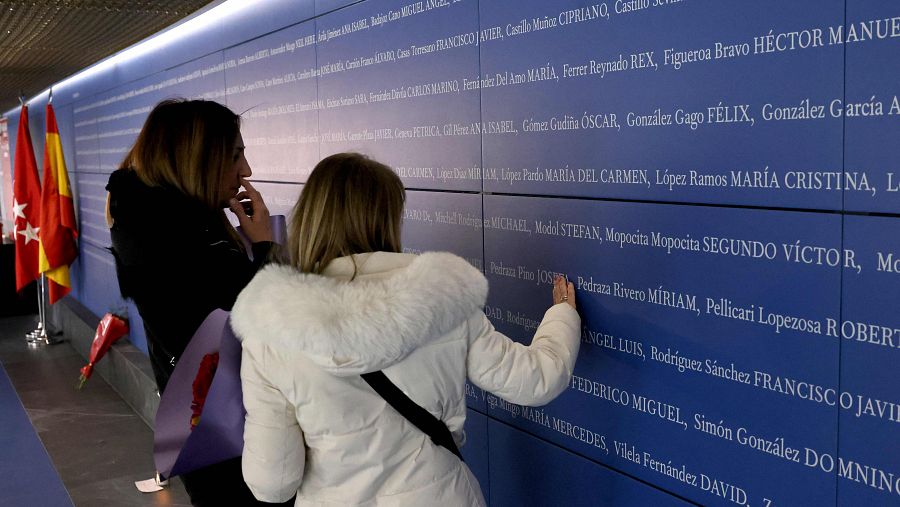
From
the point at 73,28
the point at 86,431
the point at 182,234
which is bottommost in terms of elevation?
the point at 86,431

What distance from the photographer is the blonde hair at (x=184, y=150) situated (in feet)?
8.18

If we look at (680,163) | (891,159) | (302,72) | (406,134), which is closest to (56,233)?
(302,72)

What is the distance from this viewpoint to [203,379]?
216cm

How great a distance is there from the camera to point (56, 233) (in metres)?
8.93

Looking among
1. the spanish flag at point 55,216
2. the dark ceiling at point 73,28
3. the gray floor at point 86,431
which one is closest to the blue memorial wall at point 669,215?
the dark ceiling at point 73,28

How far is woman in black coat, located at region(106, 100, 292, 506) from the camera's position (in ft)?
7.98

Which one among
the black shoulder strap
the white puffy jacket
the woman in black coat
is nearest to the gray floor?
the woman in black coat

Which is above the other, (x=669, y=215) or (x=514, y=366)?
(x=669, y=215)

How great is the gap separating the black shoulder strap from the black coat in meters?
0.73

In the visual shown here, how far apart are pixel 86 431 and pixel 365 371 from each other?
4942 mm

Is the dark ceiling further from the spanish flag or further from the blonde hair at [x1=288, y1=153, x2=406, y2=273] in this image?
the blonde hair at [x1=288, y1=153, x2=406, y2=273]

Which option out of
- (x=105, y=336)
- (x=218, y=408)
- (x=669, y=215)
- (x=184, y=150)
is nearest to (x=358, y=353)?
(x=218, y=408)

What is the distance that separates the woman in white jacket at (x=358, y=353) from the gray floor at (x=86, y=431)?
3067mm

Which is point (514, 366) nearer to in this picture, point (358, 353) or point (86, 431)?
point (358, 353)
